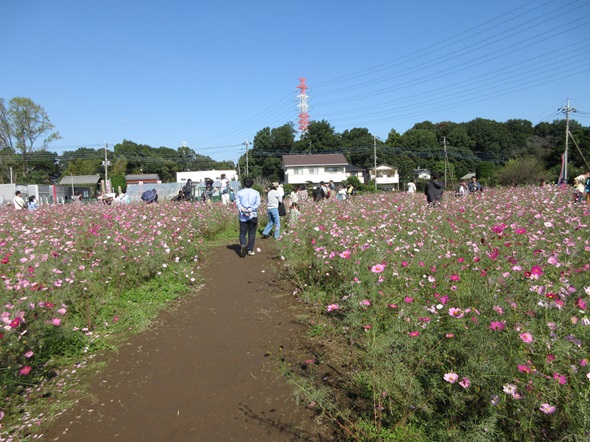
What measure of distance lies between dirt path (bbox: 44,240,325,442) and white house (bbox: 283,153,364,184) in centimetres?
5179

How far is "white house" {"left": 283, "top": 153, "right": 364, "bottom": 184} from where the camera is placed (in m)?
56.2

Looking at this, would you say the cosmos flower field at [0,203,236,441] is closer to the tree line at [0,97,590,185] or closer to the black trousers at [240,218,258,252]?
the black trousers at [240,218,258,252]

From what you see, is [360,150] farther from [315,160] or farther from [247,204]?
[247,204]

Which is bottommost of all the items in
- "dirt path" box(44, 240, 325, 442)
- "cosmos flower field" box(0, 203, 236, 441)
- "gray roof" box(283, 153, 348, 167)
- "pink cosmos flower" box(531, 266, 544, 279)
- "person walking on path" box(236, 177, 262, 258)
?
"dirt path" box(44, 240, 325, 442)

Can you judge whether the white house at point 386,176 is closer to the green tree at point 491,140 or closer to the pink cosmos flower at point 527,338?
the green tree at point 491,140

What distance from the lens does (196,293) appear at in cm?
527

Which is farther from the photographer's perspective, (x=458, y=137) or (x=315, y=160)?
(x=458, y=137)

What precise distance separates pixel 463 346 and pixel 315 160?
185 feet

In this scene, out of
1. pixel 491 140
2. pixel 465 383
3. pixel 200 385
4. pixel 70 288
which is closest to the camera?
pixel 465 383

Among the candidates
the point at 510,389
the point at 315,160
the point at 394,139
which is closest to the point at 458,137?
the point at 394,139

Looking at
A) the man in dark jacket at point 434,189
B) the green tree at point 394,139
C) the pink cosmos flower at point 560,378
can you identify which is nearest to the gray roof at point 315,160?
the green tree at point 394,139

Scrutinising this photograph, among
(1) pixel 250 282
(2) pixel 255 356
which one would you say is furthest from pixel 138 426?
(1) pixel 250 282

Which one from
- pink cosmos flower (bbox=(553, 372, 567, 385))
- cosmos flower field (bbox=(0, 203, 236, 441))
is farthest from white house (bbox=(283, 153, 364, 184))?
pink cosmos flower (bbox=(553, 372, 567, 385))

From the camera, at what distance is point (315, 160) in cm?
5769
